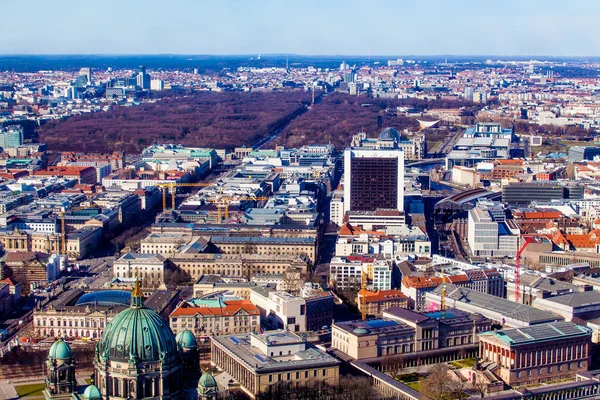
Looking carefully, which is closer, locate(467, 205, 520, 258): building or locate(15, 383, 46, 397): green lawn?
locate(15, 383, 46, 397): green lawn

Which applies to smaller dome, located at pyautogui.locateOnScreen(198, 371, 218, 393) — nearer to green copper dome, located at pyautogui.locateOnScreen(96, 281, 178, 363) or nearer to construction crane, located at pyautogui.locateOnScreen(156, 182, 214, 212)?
green copper dome, located at pyautogui.locateOnScreen(96, 281, 178, 363)

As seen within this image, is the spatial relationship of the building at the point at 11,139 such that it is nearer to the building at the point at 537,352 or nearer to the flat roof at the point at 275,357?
the flat roof at the point at 275,357

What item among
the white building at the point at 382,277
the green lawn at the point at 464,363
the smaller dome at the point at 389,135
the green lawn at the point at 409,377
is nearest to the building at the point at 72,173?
the smaller dome at the point at 389,135

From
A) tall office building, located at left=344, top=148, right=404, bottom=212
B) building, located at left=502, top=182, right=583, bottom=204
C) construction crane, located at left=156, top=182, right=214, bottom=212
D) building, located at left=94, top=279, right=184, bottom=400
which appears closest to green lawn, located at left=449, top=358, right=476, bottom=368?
building, located at left=94, top=279, right=184, bottom=400

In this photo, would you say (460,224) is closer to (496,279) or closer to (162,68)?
(496,279)

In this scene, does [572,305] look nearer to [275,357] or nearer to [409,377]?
[409,377]

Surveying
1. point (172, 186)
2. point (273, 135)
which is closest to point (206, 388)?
point (172, 186)
